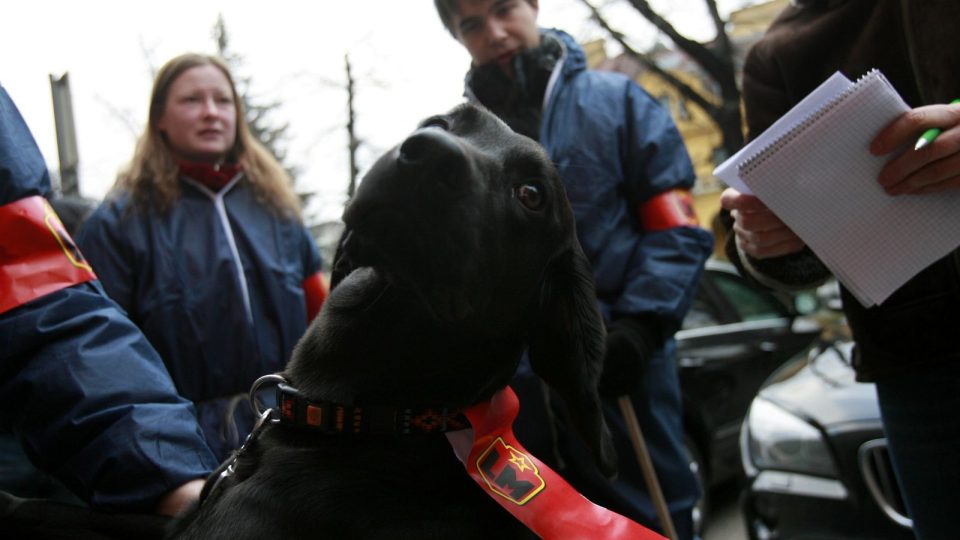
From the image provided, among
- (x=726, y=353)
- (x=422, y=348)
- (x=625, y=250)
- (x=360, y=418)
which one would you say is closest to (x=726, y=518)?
(x=726, y=353)

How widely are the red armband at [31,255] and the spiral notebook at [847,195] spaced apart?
1.48m

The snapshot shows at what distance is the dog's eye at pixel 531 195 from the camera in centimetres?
176

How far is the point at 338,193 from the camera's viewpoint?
13648 millimetres

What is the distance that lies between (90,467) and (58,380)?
187 mm

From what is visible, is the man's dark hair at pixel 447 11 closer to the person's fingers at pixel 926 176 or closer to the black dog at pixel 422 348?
the black dog at pixel 422 348

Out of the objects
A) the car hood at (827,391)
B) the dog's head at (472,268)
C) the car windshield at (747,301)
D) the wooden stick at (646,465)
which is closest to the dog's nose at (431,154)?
the dog's head at (472,268)

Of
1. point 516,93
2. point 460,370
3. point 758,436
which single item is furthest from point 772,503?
point 460,370

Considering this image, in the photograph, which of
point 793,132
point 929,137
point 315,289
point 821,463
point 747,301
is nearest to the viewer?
point 929,137

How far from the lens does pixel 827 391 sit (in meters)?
3.62

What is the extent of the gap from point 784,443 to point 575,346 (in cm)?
227

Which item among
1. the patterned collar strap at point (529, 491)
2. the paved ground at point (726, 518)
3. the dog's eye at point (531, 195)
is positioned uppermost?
the dog's eye at point (531, 195)

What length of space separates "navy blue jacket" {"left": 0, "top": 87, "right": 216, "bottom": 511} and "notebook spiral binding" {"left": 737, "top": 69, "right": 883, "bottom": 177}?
1366mm

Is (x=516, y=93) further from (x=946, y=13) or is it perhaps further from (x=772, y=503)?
(x=772, y=503)

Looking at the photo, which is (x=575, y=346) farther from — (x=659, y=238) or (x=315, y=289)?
(x=315, y=289)
